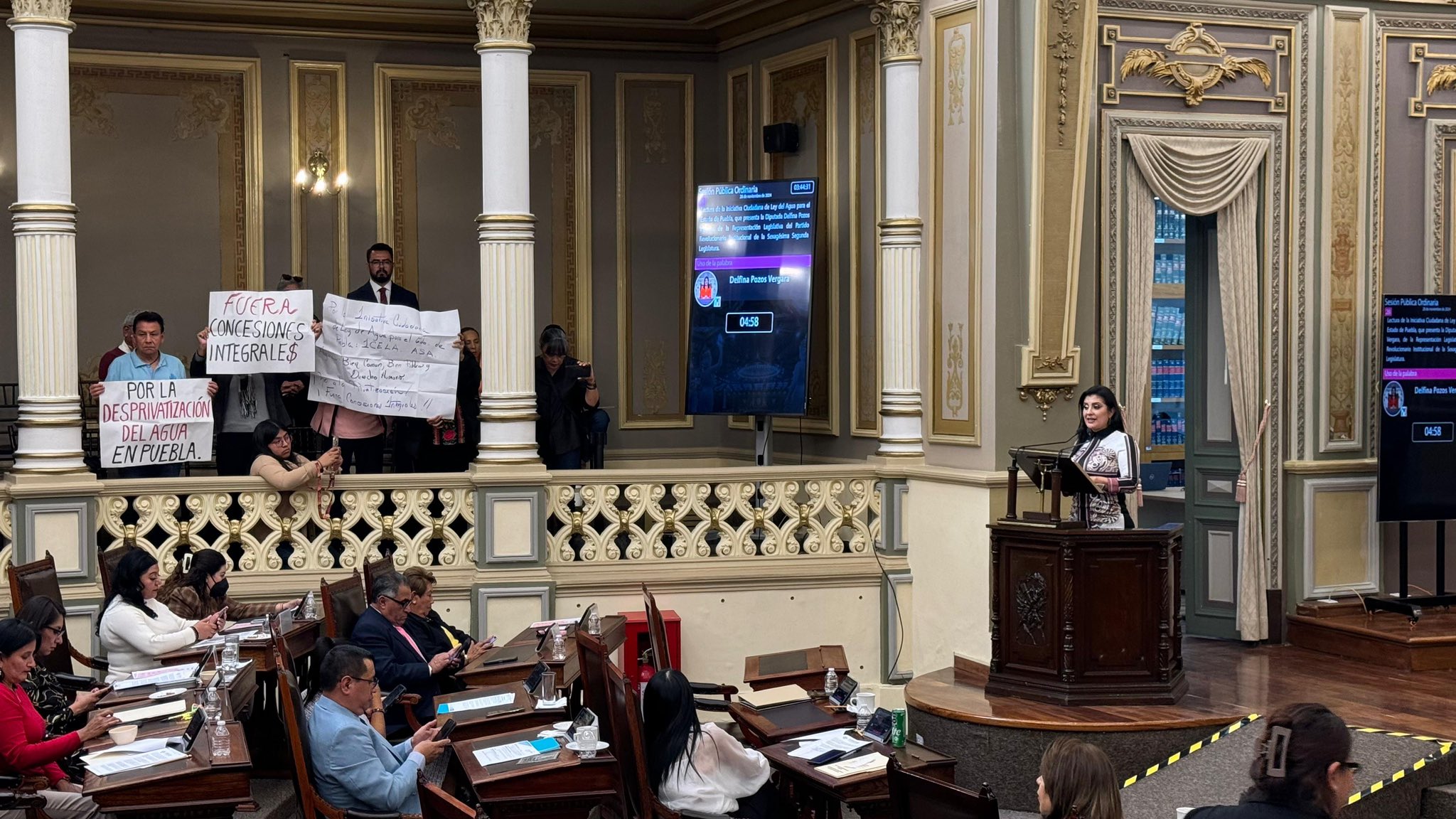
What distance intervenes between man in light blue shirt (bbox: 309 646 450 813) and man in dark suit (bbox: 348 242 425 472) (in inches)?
155

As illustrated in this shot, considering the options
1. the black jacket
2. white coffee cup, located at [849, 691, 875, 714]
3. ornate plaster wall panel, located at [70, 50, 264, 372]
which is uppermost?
ornate plaster wall panel, located at [70, 50, 264, 372]

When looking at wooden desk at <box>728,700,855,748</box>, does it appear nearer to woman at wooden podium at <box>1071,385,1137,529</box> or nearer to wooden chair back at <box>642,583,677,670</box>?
wooden chair back at <box>642,583,677,670</box>

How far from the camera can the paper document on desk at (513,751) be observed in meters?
5.34

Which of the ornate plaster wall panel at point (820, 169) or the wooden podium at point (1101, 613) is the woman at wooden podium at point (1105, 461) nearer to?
the wooden podium at point (1101, 613)

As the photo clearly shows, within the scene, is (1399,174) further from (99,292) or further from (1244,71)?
(99,292)

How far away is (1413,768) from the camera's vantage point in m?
6.66

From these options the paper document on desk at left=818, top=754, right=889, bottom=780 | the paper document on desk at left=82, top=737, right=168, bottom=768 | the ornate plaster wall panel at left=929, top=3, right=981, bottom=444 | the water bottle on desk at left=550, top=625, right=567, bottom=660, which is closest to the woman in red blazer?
the paper document on desk at left=82, top=737, right=168, bottom=768

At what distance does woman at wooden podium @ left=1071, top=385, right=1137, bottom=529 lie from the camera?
7.38 m

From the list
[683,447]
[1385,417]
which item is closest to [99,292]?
[683,447]

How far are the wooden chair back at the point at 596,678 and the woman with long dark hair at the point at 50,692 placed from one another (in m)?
1.79

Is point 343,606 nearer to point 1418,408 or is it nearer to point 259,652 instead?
point 259,652

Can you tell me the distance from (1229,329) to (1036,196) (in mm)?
1678

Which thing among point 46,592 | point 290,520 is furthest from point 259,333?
point 46,592

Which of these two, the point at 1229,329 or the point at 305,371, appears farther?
the point at 1229,329
